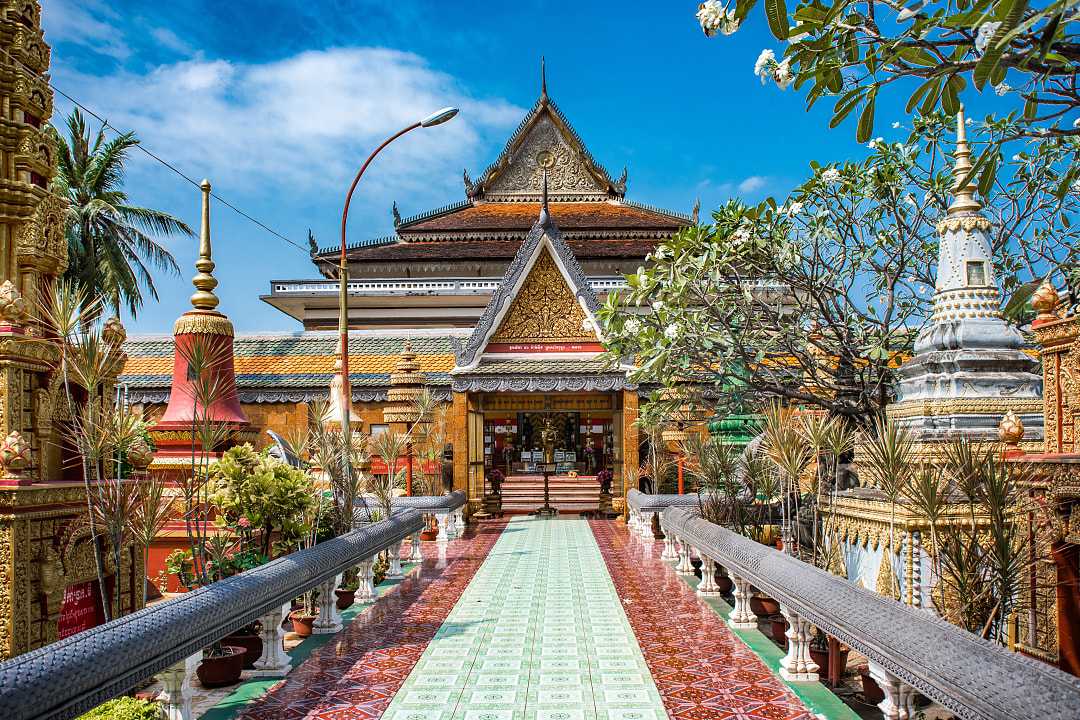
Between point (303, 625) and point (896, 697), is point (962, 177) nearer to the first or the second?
point (896, 697)

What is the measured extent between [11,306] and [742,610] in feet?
18.5

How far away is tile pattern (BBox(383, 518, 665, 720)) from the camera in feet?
14.9

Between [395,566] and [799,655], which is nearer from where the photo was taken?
[799,655]

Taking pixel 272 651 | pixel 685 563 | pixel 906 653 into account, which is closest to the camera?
pixel 906 653

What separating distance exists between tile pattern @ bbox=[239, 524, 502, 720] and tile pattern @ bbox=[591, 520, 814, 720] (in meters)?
1.67

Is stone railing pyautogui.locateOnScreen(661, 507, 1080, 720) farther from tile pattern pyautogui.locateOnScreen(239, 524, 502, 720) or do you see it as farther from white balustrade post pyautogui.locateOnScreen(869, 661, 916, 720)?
tile pattern pyautogui.locateOnScreen(239, 524, 502, 720)

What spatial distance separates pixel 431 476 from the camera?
14320mm

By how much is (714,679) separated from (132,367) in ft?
49.3

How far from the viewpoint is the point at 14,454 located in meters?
4.49

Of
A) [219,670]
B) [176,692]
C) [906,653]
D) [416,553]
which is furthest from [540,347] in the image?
[906,653]

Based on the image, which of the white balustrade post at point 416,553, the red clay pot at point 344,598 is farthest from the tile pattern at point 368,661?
the white balustrade post at point 416,553

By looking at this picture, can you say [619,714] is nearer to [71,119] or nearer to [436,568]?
[436,568]

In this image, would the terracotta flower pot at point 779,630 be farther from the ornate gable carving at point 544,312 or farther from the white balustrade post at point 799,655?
the ornate gable carving at point 544,312

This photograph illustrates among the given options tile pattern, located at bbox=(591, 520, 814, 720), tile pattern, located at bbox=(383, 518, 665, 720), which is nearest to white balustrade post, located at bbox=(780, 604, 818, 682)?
tile pattern, located at bbox=(591, 520, 814, 720)
